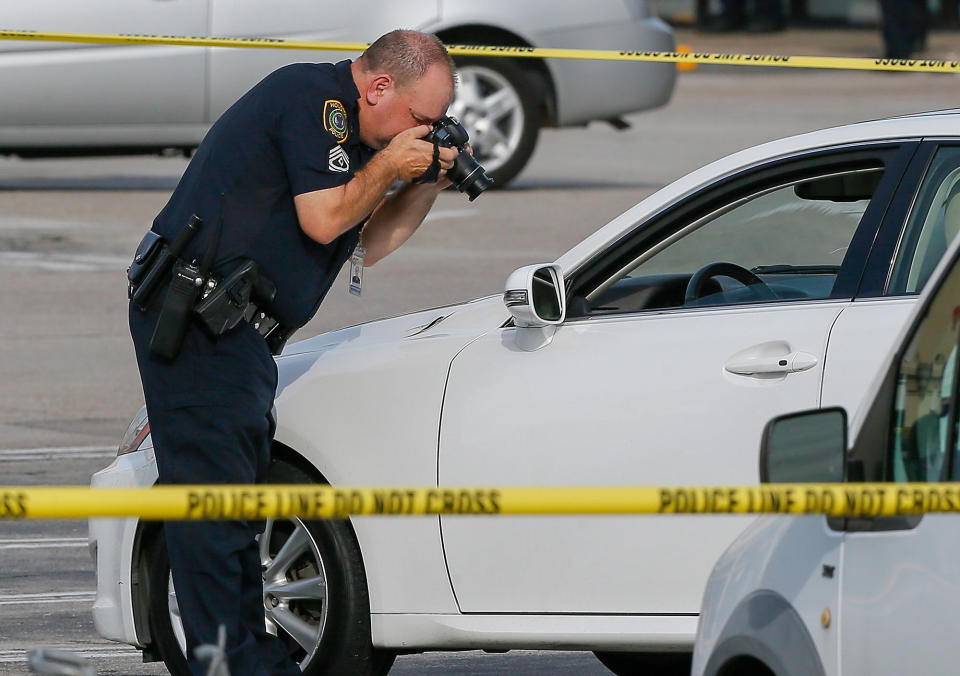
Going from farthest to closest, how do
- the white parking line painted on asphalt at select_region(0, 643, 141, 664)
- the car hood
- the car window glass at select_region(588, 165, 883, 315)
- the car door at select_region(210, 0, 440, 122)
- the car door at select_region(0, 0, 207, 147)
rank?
1. the car door at select_region(210, 0, 440, 122)
2. the car door at select_region(0, 0, 207, 147)
3. the white parking line painted on asphalt at select_region(0, 643, 141, 664)
4. the car hood
5. the car window glass at select_region(588, 165, 883, 315)

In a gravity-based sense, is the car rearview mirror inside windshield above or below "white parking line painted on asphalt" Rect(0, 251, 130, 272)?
above

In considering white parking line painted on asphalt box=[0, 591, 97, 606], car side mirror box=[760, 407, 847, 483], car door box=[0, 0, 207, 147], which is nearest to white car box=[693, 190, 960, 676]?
car side mirror box=[760, 407, 847, 483]

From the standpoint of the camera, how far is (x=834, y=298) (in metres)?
4.91

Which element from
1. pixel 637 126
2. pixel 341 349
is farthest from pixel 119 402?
pixel 637 126

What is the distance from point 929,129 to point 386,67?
4.58 feet

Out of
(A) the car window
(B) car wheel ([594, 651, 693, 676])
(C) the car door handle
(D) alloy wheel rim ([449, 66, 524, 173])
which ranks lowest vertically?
(B) car wheel ([594, 651, 693, 676])

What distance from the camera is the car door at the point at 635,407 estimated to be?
4.81m

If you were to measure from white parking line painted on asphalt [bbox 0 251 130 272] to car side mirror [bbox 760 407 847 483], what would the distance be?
30.7ft

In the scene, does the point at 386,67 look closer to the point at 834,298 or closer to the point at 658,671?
the point at 834,298

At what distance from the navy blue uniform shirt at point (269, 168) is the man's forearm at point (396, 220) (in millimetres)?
412

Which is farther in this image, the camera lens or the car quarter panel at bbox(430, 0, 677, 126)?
the car quarter panel at bbox(430, 0, 677, 126)

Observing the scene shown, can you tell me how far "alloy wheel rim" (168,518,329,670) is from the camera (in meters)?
5.20

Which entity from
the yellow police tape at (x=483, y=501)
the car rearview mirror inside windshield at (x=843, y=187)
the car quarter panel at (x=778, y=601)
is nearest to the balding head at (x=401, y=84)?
the car rearview mirror inside windshield at (x=843, y=187)

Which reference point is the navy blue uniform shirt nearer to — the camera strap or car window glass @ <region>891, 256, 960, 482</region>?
the camera strap
